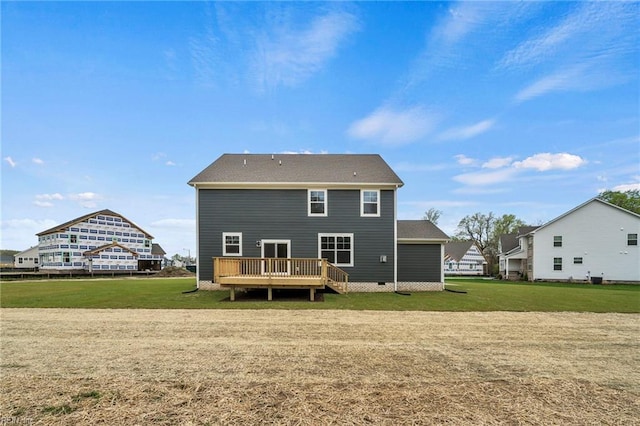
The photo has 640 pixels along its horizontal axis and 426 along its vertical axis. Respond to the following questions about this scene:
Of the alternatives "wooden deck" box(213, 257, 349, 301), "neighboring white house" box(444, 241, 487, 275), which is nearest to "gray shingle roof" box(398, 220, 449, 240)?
"wooden deck" box(213, 257, 349, 301)

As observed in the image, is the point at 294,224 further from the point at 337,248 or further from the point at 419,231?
the point at 419,231

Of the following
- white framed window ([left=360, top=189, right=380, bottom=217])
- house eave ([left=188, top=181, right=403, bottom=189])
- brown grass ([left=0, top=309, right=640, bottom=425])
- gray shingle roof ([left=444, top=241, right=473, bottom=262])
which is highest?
house eave ([left=188, top=181, right=403, bottom=189])

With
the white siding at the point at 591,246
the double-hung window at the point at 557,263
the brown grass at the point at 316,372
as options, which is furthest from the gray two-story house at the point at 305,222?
the double-hung window at the point at 557,263

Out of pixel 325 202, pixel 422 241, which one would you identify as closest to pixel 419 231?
pixel 422 241

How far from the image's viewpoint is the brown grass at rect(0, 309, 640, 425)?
3391mm

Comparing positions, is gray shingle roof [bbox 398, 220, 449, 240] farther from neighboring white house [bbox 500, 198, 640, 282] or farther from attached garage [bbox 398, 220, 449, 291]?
neighboring white house [bbox 500, 198, 640, 282]

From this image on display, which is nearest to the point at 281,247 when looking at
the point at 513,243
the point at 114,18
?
the point at 114,18

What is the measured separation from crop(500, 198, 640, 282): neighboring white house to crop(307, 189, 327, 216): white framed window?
71.1 feet

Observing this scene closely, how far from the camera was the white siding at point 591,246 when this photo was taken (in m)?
24.8

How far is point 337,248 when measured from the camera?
15.4 meters

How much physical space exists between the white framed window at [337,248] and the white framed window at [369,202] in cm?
143

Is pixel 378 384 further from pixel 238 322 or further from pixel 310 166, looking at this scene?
pixel 310 166

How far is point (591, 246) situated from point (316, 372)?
99.4ft

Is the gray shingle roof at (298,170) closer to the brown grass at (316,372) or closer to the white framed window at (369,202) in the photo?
the white framed window at (369,202)
